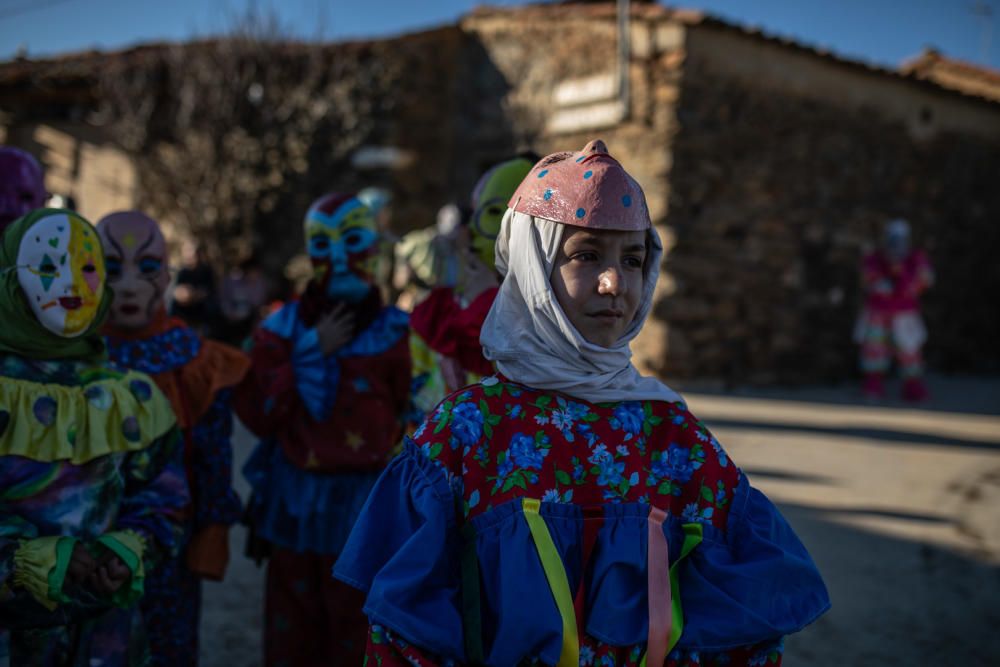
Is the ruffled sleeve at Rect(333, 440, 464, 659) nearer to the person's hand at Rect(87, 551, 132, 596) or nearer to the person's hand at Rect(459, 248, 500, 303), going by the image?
the person's hand at Rect(87, 551, 132, 596)

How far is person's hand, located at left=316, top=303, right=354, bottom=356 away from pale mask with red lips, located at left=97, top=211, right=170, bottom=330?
511mm

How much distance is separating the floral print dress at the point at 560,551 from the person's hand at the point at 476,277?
1.04m

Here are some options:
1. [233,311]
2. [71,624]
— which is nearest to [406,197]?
[233,311]

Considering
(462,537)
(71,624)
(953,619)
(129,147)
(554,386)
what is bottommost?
(953,619)

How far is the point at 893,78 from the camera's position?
1034 cm

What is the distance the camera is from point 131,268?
241cm

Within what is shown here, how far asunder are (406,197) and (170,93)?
12.3ft

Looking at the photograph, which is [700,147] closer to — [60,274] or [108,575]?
[60,274]

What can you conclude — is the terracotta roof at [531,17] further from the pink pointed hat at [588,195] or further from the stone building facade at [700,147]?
the pink pointed hat at [588,195]

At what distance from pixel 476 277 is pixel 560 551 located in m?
A: 1.29

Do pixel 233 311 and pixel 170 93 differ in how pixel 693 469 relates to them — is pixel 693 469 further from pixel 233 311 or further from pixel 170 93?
pixel 170 93

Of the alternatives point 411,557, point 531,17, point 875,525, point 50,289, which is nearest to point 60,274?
point 50,289

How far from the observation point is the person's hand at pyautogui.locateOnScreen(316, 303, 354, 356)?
2658 mm

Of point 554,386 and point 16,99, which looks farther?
point 16,99
